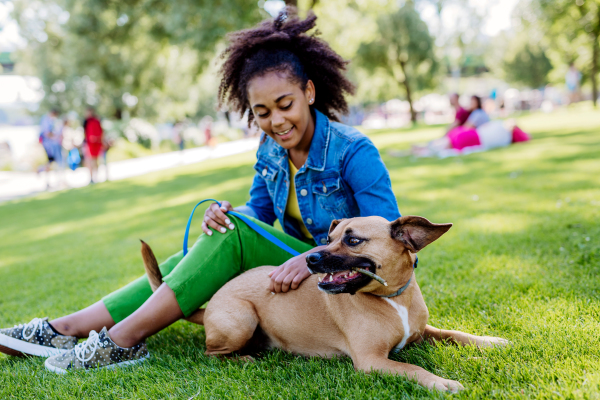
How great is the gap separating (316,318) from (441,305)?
1081 millimetres

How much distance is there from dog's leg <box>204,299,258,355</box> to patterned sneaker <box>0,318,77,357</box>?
112 cm

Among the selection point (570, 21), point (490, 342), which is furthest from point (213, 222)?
point (570, 21)

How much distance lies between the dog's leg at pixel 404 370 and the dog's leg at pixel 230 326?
733 mm

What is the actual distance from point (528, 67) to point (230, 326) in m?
60.9

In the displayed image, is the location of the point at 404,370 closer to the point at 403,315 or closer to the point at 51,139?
the point at 403,315

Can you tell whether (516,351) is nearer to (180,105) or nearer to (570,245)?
(570,245)

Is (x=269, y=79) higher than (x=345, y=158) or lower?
higher

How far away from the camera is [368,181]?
3020mm

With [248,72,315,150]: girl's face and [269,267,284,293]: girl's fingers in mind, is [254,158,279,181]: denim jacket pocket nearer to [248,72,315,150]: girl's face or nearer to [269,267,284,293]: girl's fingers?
[248,72,315,150]: girl's face

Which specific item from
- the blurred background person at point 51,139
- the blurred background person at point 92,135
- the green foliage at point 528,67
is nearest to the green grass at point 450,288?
the blurred background person at point 92,135

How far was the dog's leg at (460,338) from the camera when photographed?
2600 mm

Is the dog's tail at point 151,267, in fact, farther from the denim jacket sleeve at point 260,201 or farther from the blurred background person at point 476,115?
the blurred background person at point 476,115

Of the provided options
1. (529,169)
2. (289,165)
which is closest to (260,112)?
(289,165)

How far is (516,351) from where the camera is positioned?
248 centimetres
